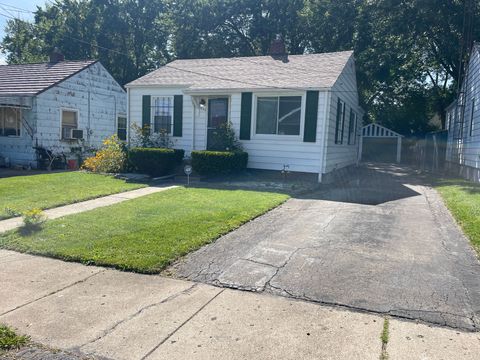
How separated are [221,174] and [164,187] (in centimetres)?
209

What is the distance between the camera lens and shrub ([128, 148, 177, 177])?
42.2 ft

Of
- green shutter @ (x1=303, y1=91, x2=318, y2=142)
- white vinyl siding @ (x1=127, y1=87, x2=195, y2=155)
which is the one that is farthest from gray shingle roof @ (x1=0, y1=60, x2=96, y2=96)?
green shutter @ (x1=303, y1=91, x2=318, y2=142)

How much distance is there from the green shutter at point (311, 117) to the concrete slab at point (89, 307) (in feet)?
29.4

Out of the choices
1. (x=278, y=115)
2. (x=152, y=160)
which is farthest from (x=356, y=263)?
(x=152, y=160)

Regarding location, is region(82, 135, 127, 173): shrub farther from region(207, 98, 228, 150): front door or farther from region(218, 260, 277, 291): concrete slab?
region(218, 260, 277, 291): concrete slab

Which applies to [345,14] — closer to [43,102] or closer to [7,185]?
[43,102]

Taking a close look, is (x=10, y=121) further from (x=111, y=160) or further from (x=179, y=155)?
(x=179, y=155)

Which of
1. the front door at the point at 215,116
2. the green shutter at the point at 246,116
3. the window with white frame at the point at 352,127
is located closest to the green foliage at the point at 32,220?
the front door at the point at 215,116

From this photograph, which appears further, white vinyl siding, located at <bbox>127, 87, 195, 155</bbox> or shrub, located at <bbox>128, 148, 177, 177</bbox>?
white vinyl siding, located at <bbox>127, 87, 195, 155</bbox>

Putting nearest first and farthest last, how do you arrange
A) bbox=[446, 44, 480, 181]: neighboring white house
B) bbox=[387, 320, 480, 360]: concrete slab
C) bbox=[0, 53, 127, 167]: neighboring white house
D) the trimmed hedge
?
1. bbox=[387, 320, 480, 360]: concrete slab
2. the trimmed hedge
3. bbox=[446, 44, 480, 181]: neighboring white house
4. bbox=[0, 53, 127, 167]: neighboring white house

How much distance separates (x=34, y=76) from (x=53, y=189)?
10587 mm

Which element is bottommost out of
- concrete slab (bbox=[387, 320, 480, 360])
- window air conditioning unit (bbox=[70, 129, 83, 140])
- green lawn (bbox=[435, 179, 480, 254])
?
concrete slab (bbox=[387, 320, 480, 360])

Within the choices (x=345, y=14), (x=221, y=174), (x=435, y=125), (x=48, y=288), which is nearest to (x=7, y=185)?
(x=221, y=174)

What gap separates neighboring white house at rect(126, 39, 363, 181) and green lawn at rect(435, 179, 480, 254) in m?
3.80
